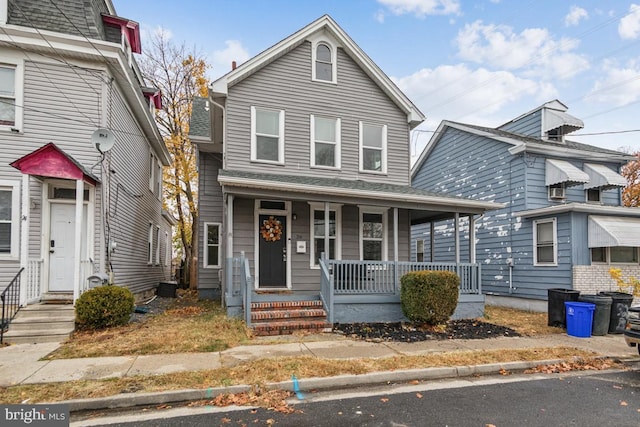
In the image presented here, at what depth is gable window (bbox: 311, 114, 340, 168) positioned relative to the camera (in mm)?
11453

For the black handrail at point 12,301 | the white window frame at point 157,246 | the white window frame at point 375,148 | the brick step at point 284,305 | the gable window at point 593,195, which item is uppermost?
the white window frame at point 375,148

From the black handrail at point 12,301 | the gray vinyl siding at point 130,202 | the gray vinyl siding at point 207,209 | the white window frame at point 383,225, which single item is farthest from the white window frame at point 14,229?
the white window frame at point 383,225

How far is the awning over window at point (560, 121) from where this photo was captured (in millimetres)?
14062

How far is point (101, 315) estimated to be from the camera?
7.56 m

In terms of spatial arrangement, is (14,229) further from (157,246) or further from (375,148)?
(375,148)

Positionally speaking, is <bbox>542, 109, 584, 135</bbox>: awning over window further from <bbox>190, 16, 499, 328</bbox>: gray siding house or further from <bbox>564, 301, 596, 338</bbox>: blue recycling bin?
<bbox>564, 301, 596, 338</bbox>: blue recycling bin

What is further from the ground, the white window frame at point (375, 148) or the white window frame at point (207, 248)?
the white window frame at point (375, 148)

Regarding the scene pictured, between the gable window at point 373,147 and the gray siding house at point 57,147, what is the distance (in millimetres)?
6922

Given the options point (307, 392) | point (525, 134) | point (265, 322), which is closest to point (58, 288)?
point (265, 322)

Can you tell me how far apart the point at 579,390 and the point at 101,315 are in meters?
8.34

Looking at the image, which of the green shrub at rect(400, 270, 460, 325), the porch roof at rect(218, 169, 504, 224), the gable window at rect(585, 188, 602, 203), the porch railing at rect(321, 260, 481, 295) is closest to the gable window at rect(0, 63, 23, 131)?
the porch roof at rect(218, 169, 504, 224)

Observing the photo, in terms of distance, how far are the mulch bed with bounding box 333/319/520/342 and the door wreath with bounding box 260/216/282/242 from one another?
317cm

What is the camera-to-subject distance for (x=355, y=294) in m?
9.11

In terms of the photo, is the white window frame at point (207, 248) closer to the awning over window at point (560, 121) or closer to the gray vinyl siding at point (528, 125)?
the gray vinyl siding at point (528, 125)
